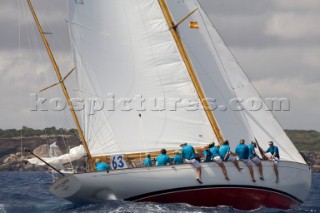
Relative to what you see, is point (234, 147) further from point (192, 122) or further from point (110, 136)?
point (110, 136)

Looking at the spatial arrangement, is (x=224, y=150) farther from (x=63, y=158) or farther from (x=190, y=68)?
(x=63, y=158)

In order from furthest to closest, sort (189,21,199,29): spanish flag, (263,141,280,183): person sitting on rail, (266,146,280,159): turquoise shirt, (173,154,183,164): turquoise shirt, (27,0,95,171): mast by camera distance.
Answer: (189,21,199,29): spanish flag
(27,0,95,171): mast
(266,146,280,159): turquoise shirt
(263,141,280,183): person sitting on rail
(173,154,183,164): turquoise shirt

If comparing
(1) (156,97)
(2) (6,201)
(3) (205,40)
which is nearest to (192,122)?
(1) (156,97)

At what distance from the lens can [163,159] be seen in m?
32.9

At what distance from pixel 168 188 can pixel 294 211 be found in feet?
19.6

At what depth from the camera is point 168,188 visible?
32.3 meters

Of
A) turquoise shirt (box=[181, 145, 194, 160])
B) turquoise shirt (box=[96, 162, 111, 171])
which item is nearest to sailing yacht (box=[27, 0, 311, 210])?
turquoise shirt (box=[96, 162, 111, 171])

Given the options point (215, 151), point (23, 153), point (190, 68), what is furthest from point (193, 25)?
point (23, 153)

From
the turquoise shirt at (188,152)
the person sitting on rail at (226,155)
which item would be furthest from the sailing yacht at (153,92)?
the turquoise shirt at (188,152)

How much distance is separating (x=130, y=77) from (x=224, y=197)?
6.62m

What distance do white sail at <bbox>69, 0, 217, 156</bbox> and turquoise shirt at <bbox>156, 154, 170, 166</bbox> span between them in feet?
6.57

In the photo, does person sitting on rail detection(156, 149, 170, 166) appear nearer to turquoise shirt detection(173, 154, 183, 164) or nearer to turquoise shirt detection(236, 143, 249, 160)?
turquoise shirt detection(173, 154, 183, 164)

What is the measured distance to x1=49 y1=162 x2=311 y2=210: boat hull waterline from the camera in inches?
1264

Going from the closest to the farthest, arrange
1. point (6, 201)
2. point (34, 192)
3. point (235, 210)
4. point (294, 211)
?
point (235, 210), point (294, 211), point (6, 201), point (34, 192)
